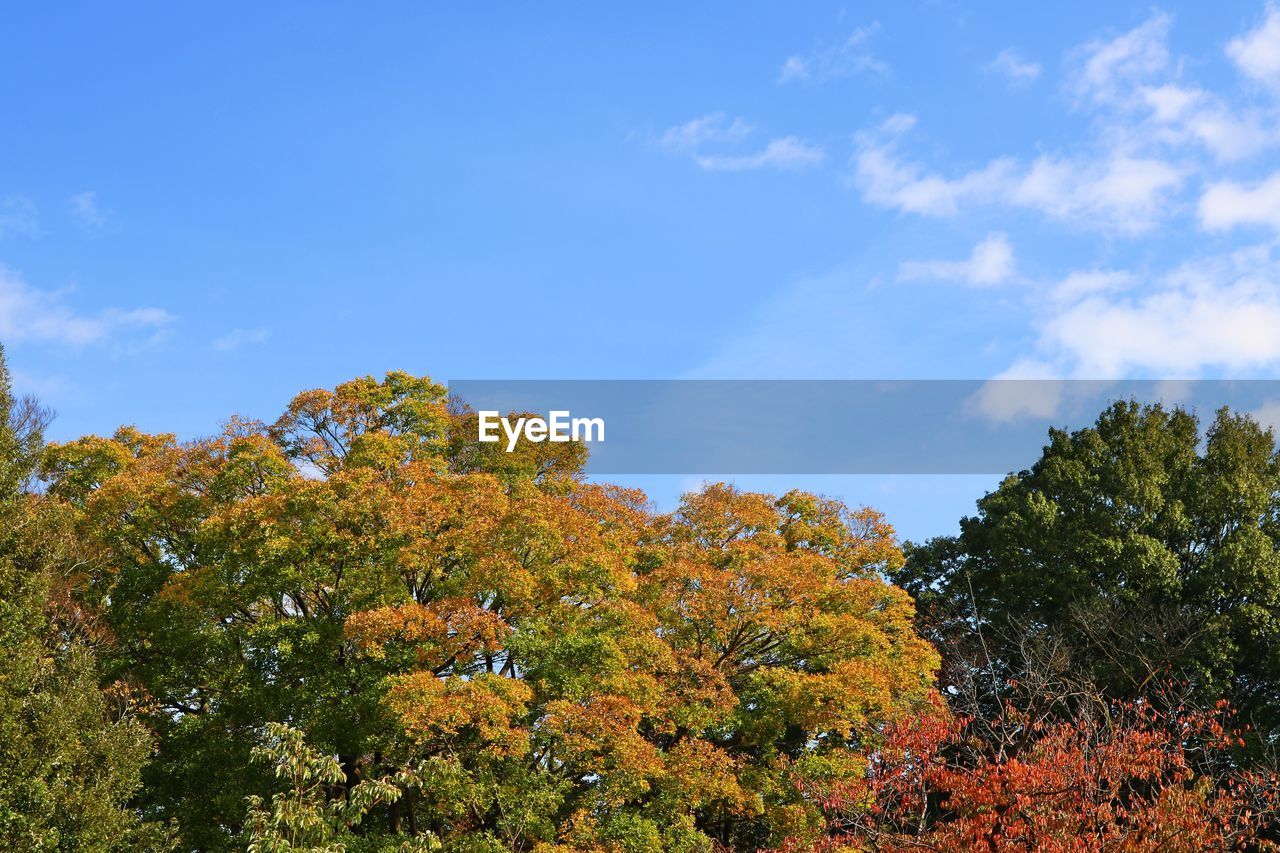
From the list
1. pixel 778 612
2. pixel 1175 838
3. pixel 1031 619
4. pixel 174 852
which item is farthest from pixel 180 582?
pixel 1031 619

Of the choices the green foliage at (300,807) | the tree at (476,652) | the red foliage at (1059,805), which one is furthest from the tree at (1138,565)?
the green foliage at (300,807)

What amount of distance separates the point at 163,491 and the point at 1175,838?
16.2 m

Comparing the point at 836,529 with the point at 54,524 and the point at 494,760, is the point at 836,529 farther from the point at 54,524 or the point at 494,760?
the point at 54,524

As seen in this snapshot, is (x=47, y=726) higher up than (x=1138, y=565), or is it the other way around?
(x=1138, y=565)

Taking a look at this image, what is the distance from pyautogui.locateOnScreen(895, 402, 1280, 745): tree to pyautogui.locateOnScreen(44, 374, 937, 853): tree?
5457 millimetres

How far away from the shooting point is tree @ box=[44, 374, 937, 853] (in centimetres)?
1633

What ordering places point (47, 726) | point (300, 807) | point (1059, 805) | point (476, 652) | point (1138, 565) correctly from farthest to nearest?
1. point (1138, 565)
2. point (476, 652)
3. point (47, 726)
4. point (300, 807)
5. point (1059, 805)

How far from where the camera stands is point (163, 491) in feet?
64.9

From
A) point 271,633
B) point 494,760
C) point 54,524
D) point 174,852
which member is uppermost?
point 54,524

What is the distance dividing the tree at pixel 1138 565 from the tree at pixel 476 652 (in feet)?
17.9

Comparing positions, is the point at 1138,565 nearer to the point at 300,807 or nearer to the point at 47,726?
the point at 300,807

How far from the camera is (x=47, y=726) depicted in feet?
49.4

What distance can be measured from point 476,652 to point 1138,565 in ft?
46.2

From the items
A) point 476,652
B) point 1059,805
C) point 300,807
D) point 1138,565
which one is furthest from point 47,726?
point 1138,565
